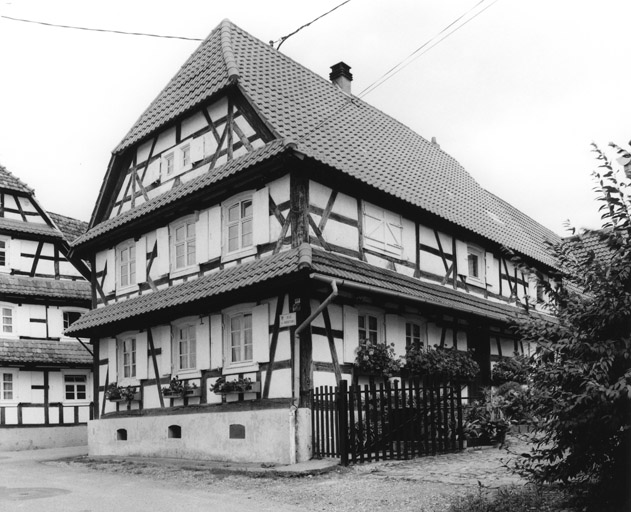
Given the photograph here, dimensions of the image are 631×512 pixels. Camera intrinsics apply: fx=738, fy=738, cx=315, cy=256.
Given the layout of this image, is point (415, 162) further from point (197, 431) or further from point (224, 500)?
point (224, 500)

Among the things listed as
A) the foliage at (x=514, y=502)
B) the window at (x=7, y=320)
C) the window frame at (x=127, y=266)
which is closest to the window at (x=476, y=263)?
the window frame at (x=127, y=266)

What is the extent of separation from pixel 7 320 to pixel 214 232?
13246mm

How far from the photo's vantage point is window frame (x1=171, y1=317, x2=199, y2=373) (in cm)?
1679

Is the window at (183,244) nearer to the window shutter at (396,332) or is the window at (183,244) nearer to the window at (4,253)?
the window shutter at (396,332)

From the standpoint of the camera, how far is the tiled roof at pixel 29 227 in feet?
88.8

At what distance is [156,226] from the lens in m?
18.8

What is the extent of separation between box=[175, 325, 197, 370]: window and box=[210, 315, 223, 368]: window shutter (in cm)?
95

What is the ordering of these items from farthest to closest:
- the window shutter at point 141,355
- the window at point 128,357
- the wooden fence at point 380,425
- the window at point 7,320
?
the window at point 7,320 < the window at point 128,357 < the window shutter at point 141,355 < the wooden fence at point 380,425

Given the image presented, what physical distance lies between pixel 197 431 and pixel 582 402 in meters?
10.4

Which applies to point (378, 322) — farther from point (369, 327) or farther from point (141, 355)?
point (141, 355)

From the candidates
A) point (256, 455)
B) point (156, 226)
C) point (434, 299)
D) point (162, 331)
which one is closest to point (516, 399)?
point (256, 455)

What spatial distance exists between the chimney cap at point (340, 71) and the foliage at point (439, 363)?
10279 mm

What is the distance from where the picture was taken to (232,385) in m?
14.8

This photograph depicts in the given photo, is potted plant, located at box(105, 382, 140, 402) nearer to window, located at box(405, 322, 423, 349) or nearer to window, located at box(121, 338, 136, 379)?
window, located at box(121, 338, 136, 379)
